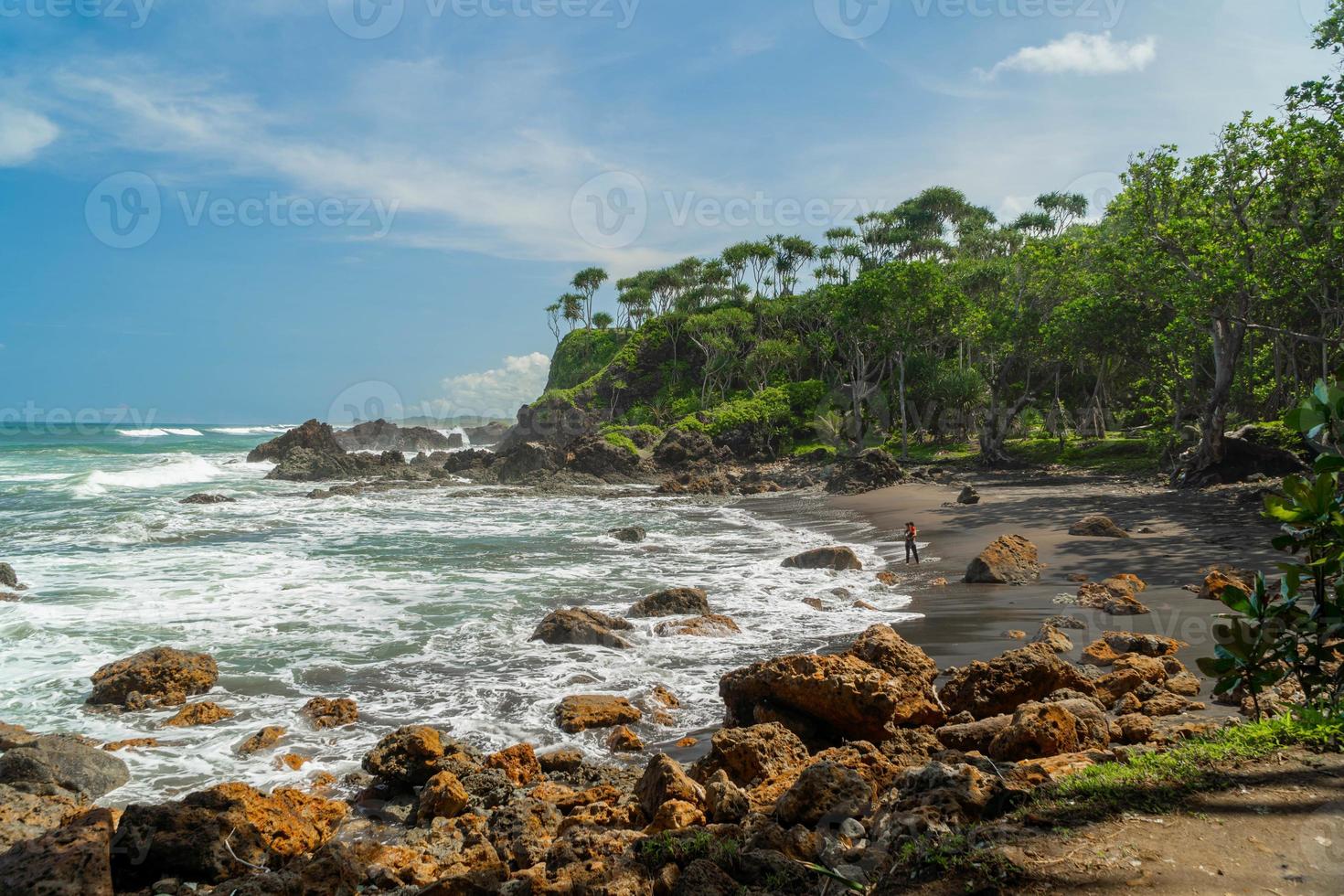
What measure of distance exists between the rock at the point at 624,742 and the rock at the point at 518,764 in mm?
857

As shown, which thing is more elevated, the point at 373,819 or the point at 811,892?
the point at 811,892

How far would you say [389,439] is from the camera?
7744 centimetres

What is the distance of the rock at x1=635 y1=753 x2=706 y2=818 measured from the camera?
17.9ft

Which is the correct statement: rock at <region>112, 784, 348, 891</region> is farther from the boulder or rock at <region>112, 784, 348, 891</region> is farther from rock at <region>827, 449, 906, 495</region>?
rock at <region>827, 449, 906, 495</region>

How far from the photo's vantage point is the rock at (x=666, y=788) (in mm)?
5465

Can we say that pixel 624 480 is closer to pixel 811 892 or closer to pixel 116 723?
pixel 116 723

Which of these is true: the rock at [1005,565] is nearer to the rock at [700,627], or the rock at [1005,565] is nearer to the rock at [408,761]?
the rock at [700,627]

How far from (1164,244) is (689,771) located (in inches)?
907

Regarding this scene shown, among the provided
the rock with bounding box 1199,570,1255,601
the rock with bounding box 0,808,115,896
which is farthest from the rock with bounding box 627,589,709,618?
the rock with bounding box 0,808,115,896

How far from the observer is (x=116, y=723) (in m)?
8.45

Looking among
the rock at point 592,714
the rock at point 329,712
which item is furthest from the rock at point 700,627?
the rock at point 329,712

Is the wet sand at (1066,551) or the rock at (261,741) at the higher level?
the wet sand at (1066,551)

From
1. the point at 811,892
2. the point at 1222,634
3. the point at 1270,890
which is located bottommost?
the point at 811,892

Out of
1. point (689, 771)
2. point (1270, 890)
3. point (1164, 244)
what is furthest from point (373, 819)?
point (1164, 244)
